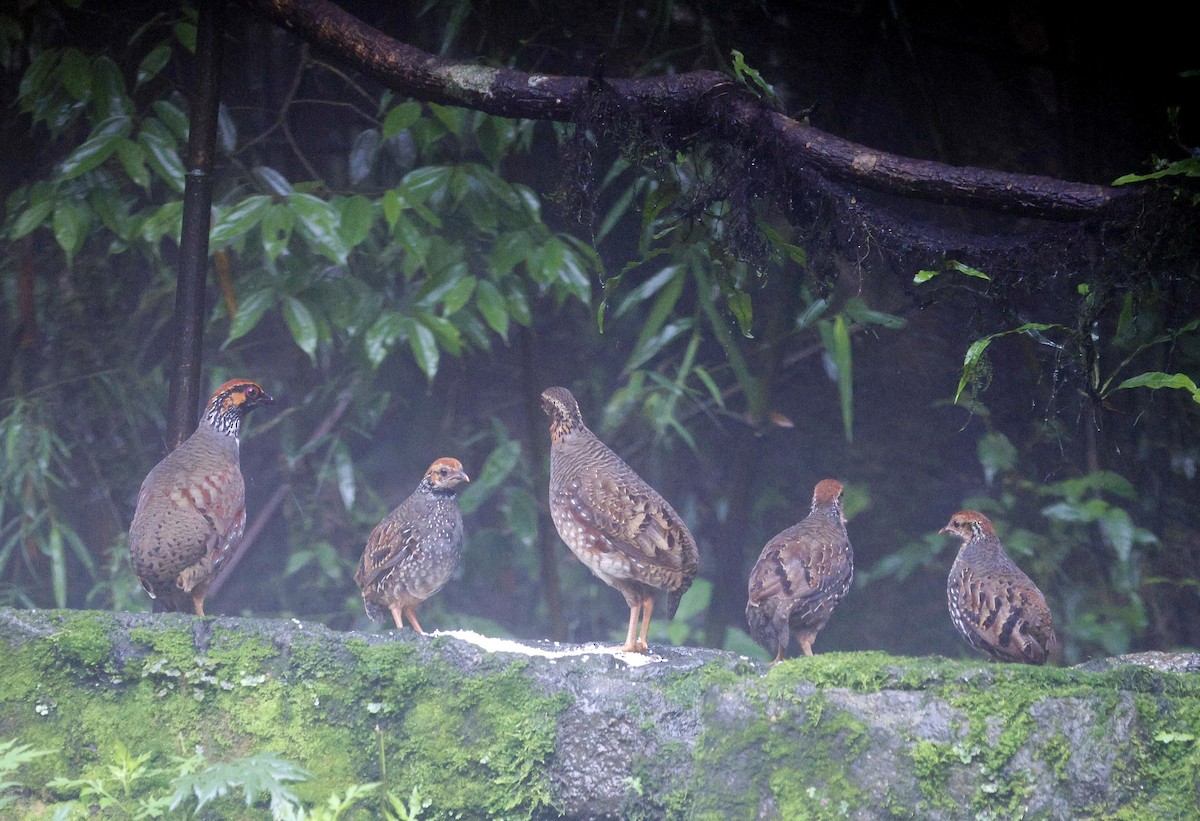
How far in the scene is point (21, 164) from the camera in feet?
18.5

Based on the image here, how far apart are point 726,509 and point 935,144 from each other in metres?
2.29

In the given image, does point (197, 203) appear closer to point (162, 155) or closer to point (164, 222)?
point (164, 222)

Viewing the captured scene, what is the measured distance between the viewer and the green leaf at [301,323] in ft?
16.4

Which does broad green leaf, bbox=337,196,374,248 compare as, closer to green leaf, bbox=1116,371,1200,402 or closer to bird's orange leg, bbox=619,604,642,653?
bird's orange leg, bbox=619,604,642,653

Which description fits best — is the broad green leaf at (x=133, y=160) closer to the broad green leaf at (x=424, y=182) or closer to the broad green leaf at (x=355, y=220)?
the broad green leaf at (x=355, y=220)

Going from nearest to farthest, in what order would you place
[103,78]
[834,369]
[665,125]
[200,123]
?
[665,125], [200,123], [103,78], [834,369]

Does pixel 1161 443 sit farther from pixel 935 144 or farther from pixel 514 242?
pixel 514 242

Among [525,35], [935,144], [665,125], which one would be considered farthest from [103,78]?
[935,144]

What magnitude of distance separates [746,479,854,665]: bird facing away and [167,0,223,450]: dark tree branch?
2.69 m

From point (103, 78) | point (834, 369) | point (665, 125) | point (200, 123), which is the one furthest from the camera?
point (834, 369)

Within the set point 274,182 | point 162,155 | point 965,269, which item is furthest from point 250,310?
point 965,269

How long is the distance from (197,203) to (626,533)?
7.84ft

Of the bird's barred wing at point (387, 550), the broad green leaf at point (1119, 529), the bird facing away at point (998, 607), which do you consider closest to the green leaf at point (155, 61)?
the bird's barred wing at point (387, 550)

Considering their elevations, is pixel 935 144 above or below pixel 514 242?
above
